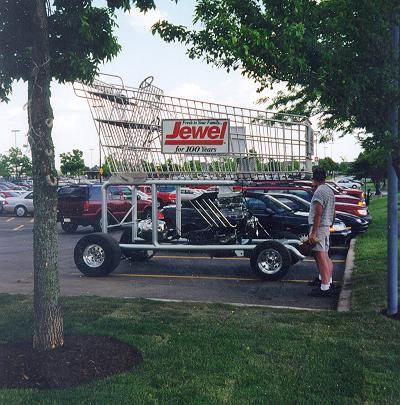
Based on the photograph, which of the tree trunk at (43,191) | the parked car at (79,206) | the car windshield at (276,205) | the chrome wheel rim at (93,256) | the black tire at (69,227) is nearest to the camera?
the tree trunk at (43,191)

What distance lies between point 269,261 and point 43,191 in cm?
543

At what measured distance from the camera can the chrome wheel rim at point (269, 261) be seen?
9.73 m

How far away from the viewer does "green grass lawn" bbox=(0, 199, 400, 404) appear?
14.4ft

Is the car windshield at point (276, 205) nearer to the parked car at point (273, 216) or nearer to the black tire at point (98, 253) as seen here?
the parked car at point (273, 216)

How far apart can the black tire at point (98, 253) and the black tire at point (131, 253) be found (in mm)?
884

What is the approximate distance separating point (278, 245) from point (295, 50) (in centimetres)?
410

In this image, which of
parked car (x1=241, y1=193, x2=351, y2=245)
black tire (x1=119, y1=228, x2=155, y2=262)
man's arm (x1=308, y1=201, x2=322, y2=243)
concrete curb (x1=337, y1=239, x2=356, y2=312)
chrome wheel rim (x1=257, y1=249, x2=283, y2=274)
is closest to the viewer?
concrete curb (x1=337, y1=239, x2=356, y2=312)

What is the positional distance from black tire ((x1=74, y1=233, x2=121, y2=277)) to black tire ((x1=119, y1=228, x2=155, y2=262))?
884 mm

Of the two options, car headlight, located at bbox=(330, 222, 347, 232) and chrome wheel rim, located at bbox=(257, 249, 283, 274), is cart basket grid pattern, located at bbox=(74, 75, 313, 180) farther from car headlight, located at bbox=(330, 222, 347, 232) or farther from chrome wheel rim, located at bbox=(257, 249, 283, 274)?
car headlight, located at bbox=(330, 222, 347, 232)

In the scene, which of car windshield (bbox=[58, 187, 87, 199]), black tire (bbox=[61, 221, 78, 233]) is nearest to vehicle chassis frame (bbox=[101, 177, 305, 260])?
car windshield (bbox=[58, 187, 87, 199])

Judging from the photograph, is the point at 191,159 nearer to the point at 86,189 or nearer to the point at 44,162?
the point at 44,162

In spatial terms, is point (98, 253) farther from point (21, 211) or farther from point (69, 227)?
point (21, 211)

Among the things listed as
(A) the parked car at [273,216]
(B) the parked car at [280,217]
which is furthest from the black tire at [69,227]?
(B) the parked car at [280,217]

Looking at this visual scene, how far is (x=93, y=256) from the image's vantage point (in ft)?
34.0
